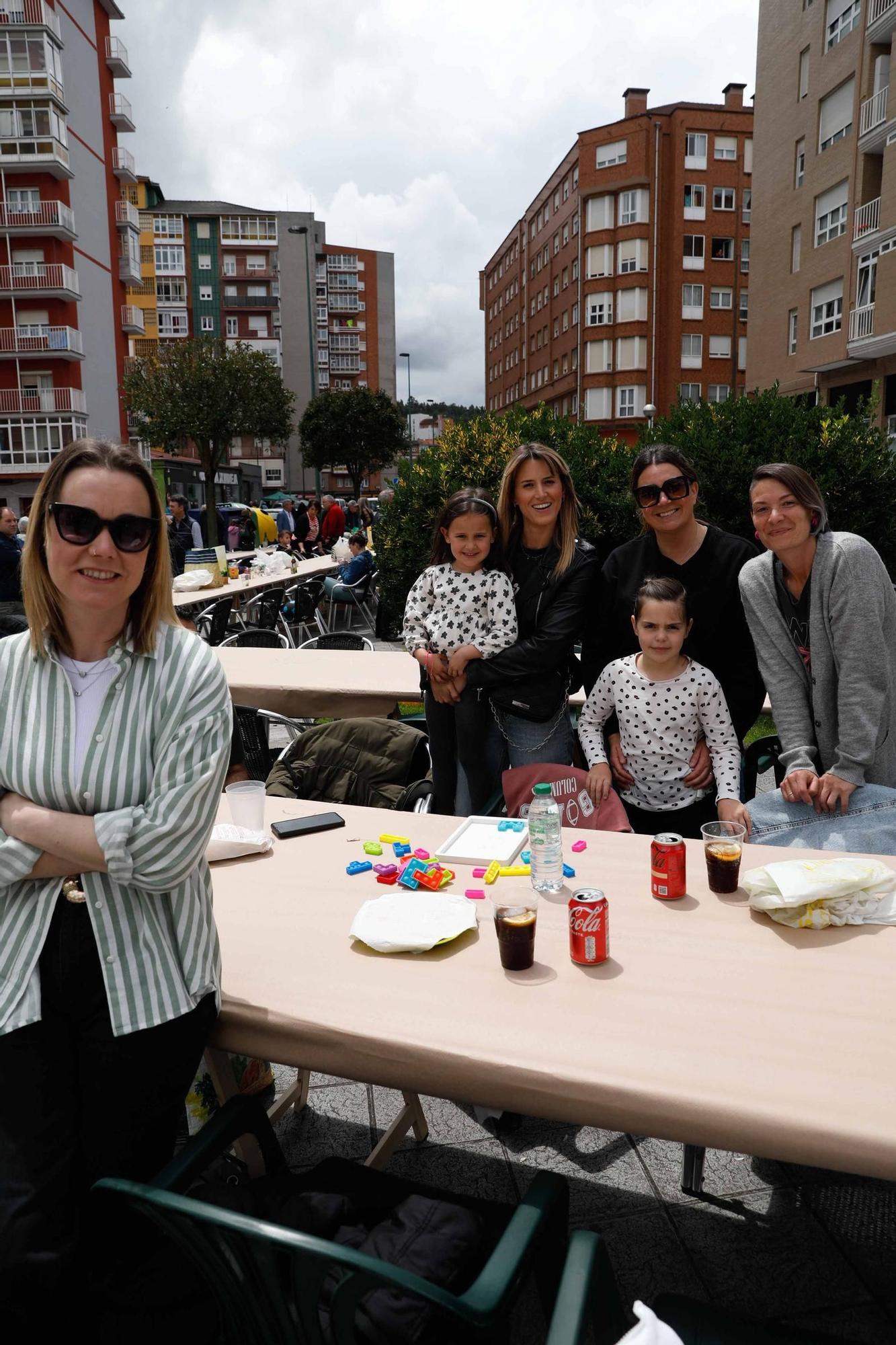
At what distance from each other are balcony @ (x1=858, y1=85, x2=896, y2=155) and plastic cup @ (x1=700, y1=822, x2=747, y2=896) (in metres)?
28.3

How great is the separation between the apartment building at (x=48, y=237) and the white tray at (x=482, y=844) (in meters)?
36.7

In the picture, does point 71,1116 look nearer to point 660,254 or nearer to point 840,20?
point 840,20

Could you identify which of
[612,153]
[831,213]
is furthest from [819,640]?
[612,153]

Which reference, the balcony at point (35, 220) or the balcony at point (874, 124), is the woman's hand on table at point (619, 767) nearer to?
the balcony at point (874, 124)

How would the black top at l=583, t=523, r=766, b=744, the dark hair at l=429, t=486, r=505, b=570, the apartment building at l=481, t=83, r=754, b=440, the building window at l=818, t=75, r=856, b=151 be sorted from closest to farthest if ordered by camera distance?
the black top at l=583, t=523, r=766, b=744
the dark hair at l=429, t=486, r=505, b=570
the building window at l=818, t=75, r=856, b=151
the apartment building at l=481, t=83, r=754, b=440

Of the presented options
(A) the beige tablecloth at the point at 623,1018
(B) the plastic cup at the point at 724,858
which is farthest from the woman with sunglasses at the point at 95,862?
(B) the plastic cup at the point at 724,858

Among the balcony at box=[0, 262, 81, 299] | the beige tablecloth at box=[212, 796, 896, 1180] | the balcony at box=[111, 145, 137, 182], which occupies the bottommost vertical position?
the beige tablecloth at box=[212, 796, 896, 1180]

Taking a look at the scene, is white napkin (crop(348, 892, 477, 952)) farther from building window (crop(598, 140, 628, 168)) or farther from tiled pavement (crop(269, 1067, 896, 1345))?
building window (crop(598, 140, 628, 168))

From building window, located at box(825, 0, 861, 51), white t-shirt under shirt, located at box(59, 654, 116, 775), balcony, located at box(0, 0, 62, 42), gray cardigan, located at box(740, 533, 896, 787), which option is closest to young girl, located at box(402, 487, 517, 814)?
gray cardigan, located at box(740, 533, 896, 787)

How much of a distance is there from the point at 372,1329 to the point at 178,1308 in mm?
480

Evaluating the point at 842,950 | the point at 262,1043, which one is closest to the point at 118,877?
the point at 262,1043

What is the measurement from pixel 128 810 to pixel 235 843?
37.3 inches

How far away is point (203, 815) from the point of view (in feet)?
5.78

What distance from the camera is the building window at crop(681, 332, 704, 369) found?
47.2 metres
